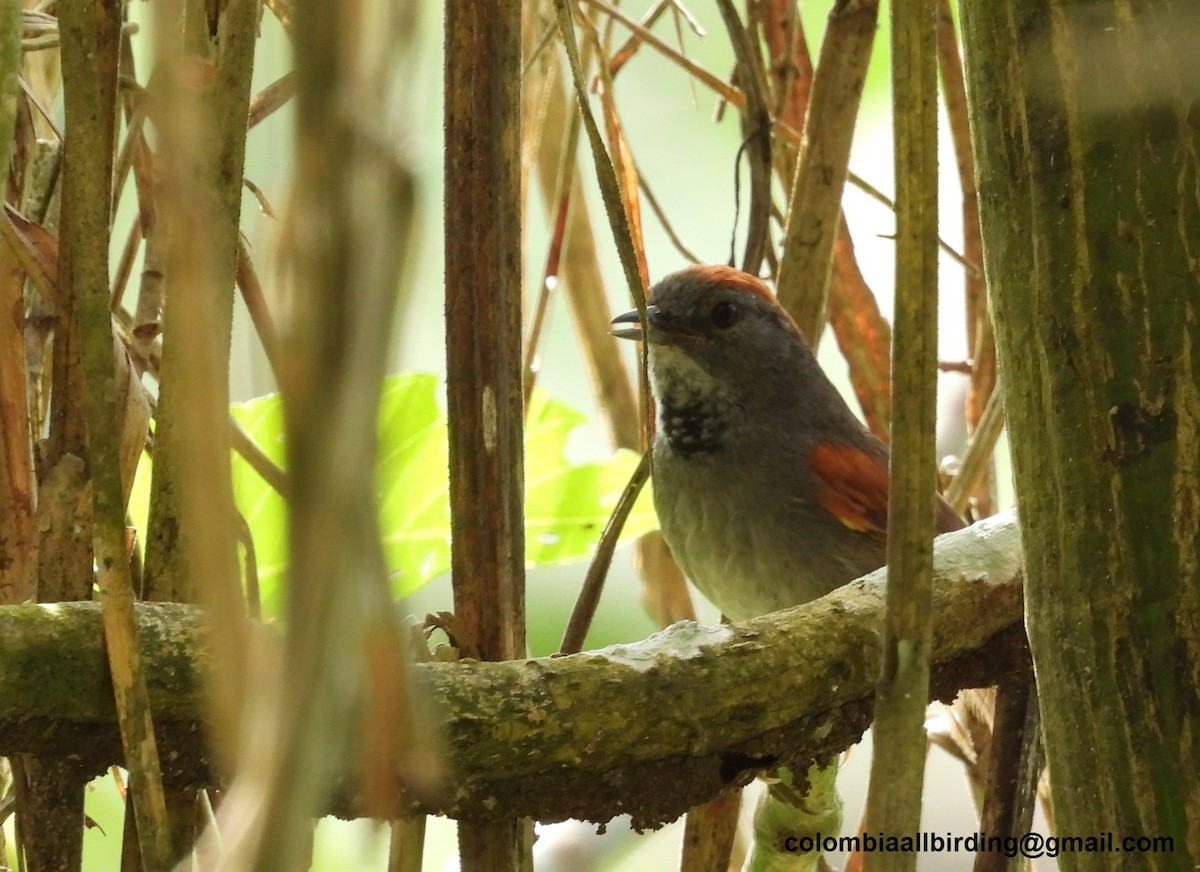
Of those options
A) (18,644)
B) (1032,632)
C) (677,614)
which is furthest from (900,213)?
(677,614)

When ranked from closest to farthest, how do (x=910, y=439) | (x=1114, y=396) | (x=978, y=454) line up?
1. (x=910, y=439)
2. (x=1114, y=396)
3. (x=978, y=454)

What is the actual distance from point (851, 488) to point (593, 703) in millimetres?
2194

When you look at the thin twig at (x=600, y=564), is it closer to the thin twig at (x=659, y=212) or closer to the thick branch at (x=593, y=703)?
the thick branch at (x=593, y=703)

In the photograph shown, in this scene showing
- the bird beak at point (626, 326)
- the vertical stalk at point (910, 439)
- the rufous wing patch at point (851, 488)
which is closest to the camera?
the vertical stalk at point (910, 439)

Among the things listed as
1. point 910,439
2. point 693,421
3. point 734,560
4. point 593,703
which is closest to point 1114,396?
point 910,439

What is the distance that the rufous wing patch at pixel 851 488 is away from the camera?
3420 mm

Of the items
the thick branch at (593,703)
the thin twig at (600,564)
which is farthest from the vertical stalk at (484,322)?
the thin twig at (600,564)

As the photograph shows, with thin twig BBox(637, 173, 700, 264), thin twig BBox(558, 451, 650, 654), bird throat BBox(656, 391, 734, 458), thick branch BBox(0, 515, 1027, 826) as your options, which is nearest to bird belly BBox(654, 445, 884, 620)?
bird throat BBox(656, 391, 734, 458)

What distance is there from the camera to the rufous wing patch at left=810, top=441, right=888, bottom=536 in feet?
11.2

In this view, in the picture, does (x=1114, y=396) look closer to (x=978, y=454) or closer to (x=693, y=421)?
(x=978, y=454)

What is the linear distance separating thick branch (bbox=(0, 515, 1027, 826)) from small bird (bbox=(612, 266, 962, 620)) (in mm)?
1565

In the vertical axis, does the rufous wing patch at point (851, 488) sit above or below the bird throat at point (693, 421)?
below

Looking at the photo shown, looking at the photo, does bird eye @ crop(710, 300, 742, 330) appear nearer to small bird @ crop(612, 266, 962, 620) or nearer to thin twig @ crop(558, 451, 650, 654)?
small bird @ crop(612, 266, 962, 620)

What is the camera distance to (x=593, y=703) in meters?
1.40
